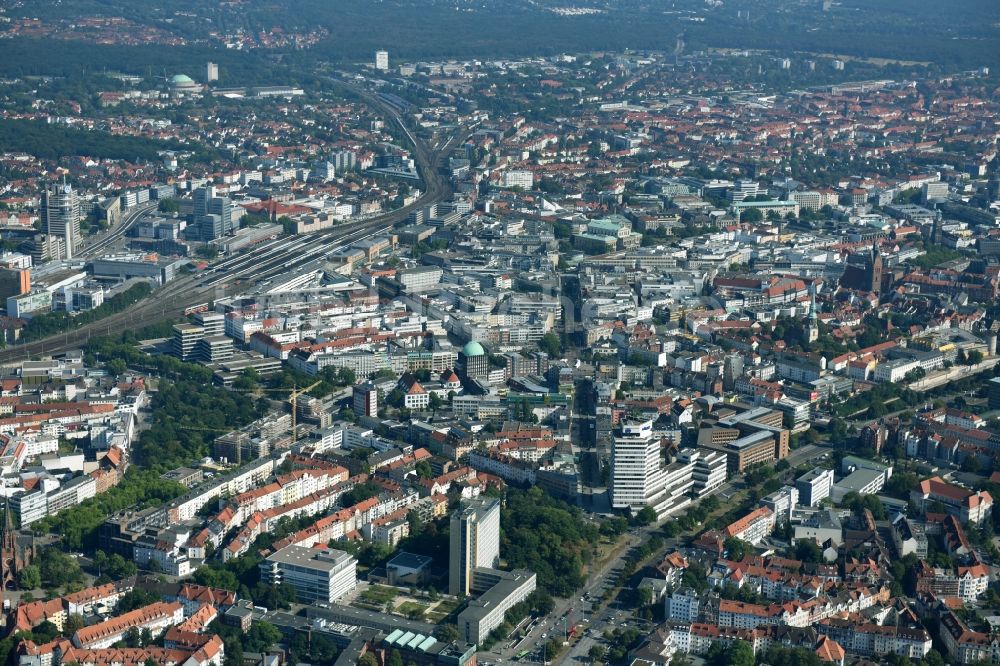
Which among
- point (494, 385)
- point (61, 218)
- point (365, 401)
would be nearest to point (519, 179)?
point (61, 218)

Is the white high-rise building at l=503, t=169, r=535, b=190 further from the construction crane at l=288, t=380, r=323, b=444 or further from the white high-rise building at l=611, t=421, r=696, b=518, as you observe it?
the white high-rise building at l=611, t=421, r=696, b=518

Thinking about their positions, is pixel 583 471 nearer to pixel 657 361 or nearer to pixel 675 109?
pixel 657 361

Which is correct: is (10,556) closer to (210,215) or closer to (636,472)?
(636,472)

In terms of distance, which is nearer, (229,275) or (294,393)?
(294,393)

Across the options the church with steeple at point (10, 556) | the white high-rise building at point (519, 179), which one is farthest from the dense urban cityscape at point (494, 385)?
the white high-rise building at point (519, 179)

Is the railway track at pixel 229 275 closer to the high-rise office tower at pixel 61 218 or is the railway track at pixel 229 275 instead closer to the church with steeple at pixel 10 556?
the high-rise office tower at pixel 61 218

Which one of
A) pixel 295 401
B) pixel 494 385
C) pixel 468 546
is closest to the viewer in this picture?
pixel 468 546
